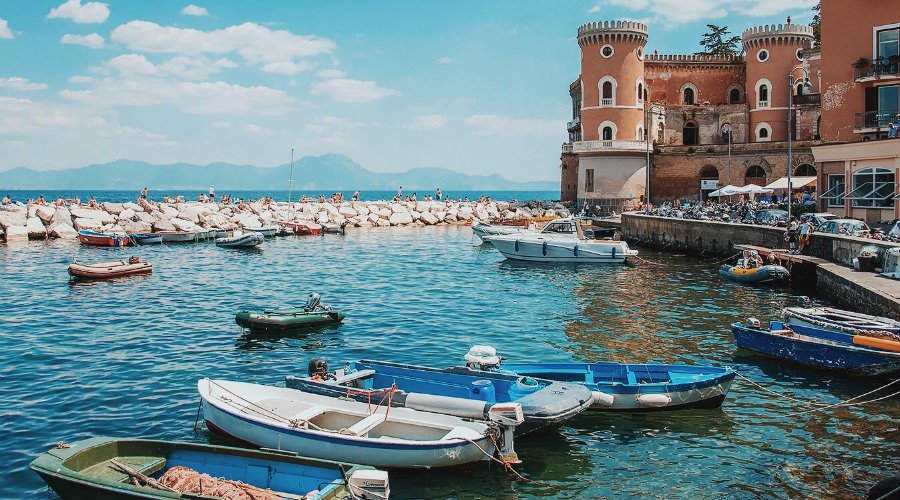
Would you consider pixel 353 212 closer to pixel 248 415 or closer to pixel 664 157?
pixel 664 157

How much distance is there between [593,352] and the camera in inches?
672

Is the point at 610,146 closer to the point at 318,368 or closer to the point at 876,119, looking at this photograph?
the point at 876,119

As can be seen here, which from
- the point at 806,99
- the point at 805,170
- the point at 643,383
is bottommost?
the point at 643,383

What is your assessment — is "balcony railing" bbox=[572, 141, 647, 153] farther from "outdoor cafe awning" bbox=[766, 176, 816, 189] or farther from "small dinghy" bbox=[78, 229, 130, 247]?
"small dinghy" bbox=[78, 229, 130, 247]

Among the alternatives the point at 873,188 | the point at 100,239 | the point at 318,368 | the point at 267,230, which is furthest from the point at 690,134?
the point at 318,368

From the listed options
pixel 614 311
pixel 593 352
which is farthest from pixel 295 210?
pixel 593 352

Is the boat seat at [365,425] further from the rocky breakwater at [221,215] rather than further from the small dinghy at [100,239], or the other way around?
the rocky breakwater at [221,215]

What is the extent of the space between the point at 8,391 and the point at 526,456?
33.2 feet

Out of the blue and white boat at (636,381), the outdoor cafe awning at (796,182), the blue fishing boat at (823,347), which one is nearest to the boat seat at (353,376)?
the blue and white boat at (636,381)

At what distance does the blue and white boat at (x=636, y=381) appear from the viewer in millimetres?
12266

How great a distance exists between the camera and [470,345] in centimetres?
1783

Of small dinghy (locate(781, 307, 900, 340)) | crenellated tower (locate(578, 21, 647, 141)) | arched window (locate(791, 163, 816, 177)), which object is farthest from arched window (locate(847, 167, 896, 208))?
crenellated tower (locate(578, 21, 647, 141))

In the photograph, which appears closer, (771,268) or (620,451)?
(620,451)

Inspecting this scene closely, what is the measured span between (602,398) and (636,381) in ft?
4.11
